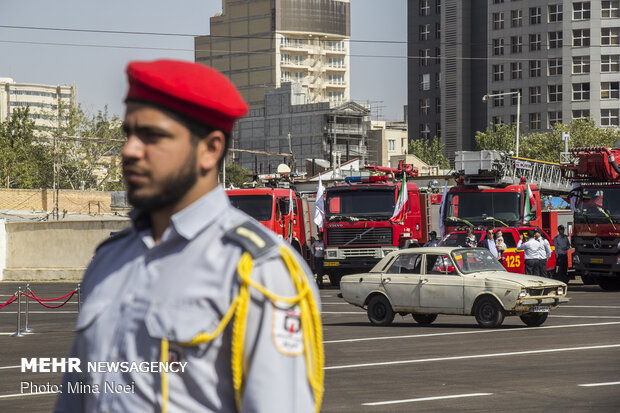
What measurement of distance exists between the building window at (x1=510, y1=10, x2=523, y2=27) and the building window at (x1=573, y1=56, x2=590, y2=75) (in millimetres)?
8173

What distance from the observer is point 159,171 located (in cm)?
290

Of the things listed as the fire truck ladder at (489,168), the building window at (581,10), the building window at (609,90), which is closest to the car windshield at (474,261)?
the fire truck ladder at (489,168)

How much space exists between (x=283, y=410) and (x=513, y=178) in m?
32.2

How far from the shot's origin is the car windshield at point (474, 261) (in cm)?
2095

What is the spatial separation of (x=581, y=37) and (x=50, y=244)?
9210 centimetres

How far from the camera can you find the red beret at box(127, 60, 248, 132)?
289cm

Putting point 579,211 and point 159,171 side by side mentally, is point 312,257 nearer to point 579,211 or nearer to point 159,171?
point 579,211

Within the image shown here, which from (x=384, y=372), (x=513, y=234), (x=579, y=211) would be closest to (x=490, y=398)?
(x=384, y=372)

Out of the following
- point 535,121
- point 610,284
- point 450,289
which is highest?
point 535,121

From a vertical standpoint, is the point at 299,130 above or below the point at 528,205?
above

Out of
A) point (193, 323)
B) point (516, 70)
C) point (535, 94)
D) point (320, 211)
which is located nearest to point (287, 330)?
point (193, 323)

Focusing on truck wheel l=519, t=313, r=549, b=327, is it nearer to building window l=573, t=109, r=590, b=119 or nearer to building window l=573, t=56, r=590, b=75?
building window l=573, t=109, r=590, b=119

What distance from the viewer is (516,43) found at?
131m

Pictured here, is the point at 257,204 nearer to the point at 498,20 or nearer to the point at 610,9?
the point at 610,9
